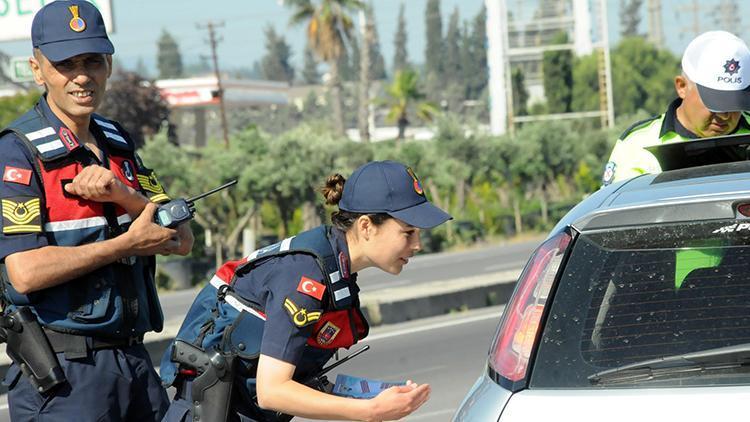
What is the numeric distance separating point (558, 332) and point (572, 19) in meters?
86.8

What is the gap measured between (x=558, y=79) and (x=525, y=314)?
89061mm

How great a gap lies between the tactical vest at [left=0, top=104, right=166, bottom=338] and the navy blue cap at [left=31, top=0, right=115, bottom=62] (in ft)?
0.66

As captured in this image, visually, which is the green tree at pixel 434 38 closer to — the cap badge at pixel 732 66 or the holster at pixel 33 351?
the cap badge at pixel 732 66

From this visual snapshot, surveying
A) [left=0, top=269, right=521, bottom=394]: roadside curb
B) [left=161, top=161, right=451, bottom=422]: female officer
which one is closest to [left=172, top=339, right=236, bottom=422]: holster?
[left=161, top=161, right=451, bottom=422]: female officer

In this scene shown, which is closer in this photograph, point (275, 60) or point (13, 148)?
point (13, 148)

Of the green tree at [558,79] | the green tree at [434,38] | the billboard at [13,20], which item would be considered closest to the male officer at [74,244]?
the billboard at [13,20]

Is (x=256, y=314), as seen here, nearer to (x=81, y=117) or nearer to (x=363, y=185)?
(x=363, y=185)

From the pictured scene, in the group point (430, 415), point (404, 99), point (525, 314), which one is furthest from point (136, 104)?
point (525, 314)

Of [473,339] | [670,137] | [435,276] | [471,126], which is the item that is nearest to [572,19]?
[471,126]

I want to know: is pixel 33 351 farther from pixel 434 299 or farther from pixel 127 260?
pixel 434 299

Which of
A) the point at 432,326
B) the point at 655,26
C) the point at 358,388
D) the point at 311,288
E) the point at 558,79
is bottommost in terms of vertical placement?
the point at 558,79

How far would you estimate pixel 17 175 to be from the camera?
3.58 m

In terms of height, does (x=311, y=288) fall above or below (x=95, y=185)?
below

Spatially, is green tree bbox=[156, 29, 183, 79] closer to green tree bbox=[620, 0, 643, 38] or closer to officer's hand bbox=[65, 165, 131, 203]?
green tree bbox=[620, 0, 643, 38]
